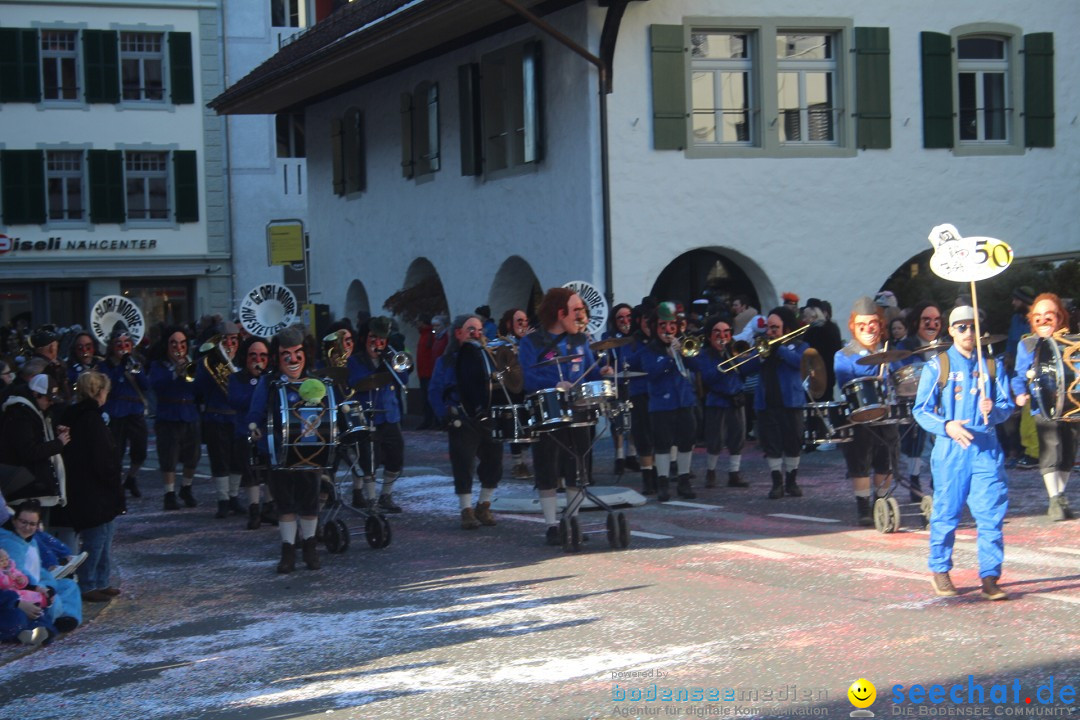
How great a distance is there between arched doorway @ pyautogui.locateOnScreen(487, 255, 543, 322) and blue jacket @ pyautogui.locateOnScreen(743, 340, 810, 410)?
1015 centimetres

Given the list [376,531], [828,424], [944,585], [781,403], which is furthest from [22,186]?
[944,585]

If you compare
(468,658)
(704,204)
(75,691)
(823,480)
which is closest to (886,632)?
(468,658)

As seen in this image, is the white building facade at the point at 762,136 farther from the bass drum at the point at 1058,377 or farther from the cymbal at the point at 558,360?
the cymbal at the point at 558,360

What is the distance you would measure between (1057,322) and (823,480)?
4.31 m

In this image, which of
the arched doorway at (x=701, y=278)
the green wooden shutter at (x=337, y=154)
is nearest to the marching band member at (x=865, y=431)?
the arched doorway at (x=701, y=278)

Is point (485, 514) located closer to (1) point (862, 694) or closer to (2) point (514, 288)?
(1) point (862, 694)

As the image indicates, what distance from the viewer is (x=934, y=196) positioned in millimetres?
22047

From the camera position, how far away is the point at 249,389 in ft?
45.1

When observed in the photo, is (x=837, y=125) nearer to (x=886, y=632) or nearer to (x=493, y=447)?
(x=493, y=447)

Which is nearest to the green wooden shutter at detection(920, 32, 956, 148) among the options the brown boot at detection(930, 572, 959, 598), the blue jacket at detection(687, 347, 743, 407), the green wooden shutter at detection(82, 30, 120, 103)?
the blue jacket at detection(687, 347, 743, 407)

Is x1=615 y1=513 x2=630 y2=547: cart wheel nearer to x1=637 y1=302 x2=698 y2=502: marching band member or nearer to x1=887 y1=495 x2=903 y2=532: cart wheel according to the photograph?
x1=887 y1=495 x2=903 y2=532: cart wheel

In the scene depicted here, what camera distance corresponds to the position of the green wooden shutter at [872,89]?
70.4 ft

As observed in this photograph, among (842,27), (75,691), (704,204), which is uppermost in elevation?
(842,27)

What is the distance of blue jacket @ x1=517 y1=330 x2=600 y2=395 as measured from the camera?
1171 centimetres
